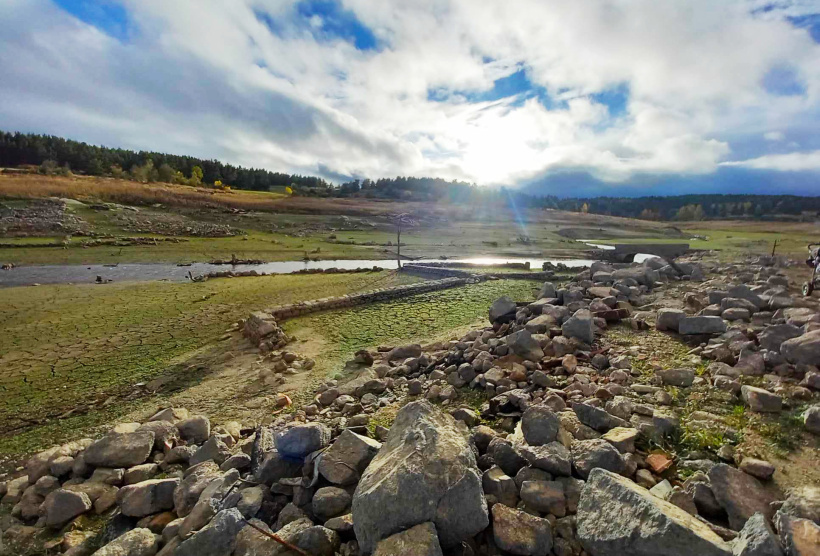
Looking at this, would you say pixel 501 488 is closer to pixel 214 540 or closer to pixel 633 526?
pixel 633 526

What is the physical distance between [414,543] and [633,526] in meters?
1.18

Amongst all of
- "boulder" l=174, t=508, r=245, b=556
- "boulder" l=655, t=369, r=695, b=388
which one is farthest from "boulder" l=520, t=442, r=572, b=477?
"boulder" l=655, t=369, r=695, b=388

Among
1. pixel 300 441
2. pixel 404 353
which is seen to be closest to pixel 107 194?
pixel 404 353

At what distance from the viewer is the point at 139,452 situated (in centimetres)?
416

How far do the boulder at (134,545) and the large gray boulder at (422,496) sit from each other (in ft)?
5.39

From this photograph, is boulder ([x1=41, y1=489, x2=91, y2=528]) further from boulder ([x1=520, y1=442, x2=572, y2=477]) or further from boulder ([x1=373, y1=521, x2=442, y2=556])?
boulder ([x1=520, y1=442, x2=572, y2=477])

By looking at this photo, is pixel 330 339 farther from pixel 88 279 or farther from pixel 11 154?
pixel 11 154

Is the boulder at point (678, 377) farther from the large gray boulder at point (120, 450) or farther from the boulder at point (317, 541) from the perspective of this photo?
the large gray boulder at point (120, 450)

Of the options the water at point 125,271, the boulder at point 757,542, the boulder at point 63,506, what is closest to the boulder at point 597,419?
the boulder at point 757,542

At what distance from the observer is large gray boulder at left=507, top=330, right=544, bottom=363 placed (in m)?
5.65

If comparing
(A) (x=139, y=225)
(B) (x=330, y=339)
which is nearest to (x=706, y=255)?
(B) (x=330, y=339)

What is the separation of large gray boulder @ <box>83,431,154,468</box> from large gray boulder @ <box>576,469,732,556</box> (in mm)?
4292

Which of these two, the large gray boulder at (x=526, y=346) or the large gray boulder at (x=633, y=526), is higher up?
the large gray boulder at (x=633, y=526)

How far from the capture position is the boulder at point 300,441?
3365 millimetres
